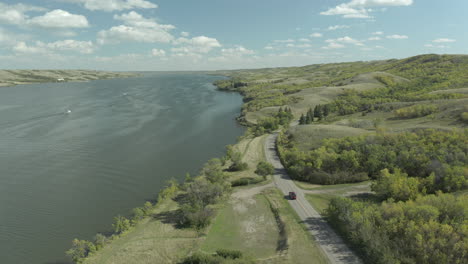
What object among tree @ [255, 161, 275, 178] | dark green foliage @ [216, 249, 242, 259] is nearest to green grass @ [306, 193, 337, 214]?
tree @ [255, 161, 275, 178]

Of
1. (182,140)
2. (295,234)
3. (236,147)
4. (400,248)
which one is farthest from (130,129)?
(400,248)

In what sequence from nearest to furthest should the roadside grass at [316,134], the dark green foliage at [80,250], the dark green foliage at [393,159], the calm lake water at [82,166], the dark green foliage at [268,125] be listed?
the dark green foliage at [80,250] < the calm lake water at [82,166] < the dark green foliage at [393,159] < the roadside grass at [316,134] < the dark green foliage at [268,125]

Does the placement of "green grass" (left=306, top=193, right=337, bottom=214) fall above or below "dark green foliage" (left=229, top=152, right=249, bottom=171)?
below

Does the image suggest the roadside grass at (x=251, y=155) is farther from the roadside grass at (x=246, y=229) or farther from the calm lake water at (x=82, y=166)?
the roadside grass at (x=246, y=229)

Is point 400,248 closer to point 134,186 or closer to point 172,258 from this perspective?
point 172,258

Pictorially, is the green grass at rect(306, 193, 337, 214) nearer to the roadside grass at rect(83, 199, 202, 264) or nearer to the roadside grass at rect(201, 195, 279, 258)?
the roadside grass at rect(201, 195, 279, 258)

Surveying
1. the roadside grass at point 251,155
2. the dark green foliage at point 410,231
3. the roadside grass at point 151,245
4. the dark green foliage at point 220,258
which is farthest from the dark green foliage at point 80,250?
the dark green foliage at point 410,231
